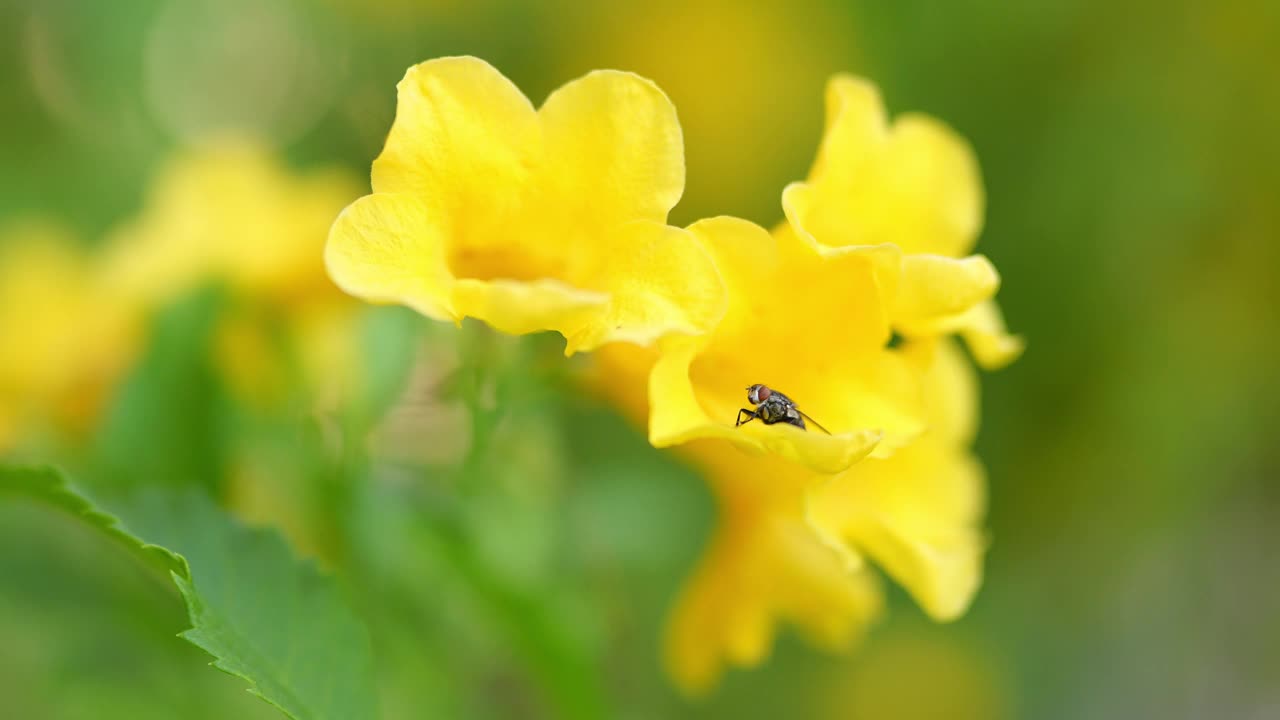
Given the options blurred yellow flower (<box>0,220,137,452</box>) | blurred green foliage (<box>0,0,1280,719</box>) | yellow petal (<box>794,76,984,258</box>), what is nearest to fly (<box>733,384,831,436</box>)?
yellow petal (<box>794,76,984,258</box>)

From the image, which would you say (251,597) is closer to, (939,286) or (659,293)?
(659,293)

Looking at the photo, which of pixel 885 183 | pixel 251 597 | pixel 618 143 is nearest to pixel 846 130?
pixel 885 183

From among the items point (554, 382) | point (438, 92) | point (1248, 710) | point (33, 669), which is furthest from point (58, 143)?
point (1248, 710)

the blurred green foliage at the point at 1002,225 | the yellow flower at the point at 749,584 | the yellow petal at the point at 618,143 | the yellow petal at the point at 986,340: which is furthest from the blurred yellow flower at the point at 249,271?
the yellow petal at the point at 986,340

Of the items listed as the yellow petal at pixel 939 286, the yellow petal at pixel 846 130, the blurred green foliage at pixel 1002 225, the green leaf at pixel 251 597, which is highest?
the blurred green foliage at pixel 1002 225

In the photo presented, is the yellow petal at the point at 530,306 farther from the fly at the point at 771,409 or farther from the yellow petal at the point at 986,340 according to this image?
the yellow petal at the point at 986,340

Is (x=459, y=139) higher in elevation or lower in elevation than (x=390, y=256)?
higher
